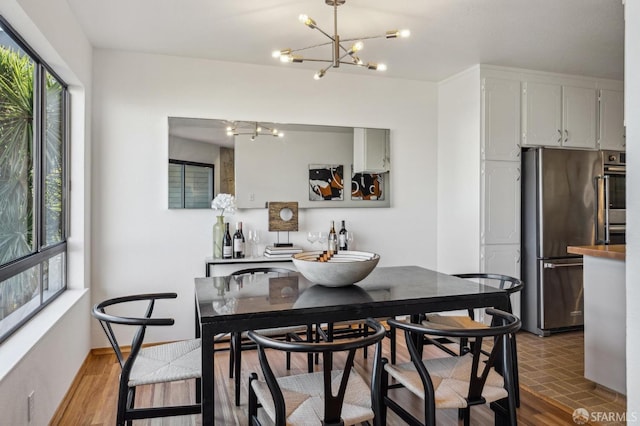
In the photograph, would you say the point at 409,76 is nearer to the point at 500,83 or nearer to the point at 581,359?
the point at 500,83

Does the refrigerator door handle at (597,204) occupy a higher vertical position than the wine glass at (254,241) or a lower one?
higher

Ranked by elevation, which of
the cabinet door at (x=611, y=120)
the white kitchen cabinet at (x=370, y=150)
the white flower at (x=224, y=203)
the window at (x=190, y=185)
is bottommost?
the white flower at (x=224, y=203)

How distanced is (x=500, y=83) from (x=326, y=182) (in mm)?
1873

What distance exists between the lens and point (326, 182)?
4.30 metres

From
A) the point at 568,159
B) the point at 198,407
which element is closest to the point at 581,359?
the point at 568,159

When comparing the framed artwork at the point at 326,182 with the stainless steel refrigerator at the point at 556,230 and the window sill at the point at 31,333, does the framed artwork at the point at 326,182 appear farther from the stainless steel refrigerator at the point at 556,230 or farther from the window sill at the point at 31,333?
the window sill at the point at 31,333

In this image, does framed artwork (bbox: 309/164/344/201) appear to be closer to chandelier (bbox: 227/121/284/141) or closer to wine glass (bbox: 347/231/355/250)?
wine glass (bbox: 347/231/355/250)

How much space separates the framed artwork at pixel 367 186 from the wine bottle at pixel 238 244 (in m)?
1.15

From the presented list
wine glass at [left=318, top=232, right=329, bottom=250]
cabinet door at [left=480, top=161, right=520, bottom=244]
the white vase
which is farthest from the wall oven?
the white vase

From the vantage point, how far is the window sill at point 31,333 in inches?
75.9

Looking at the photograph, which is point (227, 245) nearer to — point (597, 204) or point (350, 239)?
point (350, 239)

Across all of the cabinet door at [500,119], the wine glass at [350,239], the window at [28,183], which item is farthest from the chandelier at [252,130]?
the cabinet door at [500,119]

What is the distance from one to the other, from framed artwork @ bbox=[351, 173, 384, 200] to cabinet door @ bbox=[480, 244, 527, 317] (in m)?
1.12

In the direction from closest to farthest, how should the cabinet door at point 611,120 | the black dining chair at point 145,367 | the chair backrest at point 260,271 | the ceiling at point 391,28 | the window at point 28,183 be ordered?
the black dining chair at point 145,367
the window at point 28,183
the ceiling at point 391,28
the chair backrest at point 260,271
the cabinet door at point 611,120
